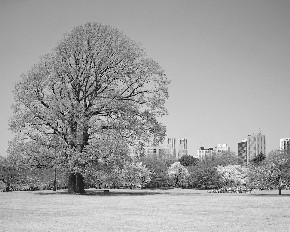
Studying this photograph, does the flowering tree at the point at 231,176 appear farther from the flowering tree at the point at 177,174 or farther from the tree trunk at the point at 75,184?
the tree trunk at the point at 75,184

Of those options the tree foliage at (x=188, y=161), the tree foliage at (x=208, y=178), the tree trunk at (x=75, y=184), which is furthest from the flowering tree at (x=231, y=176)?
the tree trunk at (x=75, y=184)

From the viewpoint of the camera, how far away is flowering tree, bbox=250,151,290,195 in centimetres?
5508

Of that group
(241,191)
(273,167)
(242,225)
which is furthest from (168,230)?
(241,191)

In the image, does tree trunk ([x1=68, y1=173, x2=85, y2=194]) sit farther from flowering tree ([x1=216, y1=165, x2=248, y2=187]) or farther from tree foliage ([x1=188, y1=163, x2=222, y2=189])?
flowering tree ([x1=216, y1=165, x2=248, y2=187])

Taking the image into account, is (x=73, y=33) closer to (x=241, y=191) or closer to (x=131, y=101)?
(x=131, y=101)

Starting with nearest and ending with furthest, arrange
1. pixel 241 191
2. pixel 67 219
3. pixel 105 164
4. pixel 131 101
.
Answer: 1. pixel 67 219
2. pixel 105 164
3. pixel 131 101
4. pixel 241 191

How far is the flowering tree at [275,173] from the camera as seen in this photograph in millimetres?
55084

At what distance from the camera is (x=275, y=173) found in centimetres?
5556

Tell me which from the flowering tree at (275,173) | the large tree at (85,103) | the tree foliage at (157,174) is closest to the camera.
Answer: the large tree at (85,103)

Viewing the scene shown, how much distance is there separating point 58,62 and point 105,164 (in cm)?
1106

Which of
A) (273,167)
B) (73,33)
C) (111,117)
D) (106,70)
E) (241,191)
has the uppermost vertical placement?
(73,33)

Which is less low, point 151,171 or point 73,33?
point 73,33

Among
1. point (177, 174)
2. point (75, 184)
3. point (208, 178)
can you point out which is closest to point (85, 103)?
point (75, 184)

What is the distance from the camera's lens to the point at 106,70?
42.9 meters
